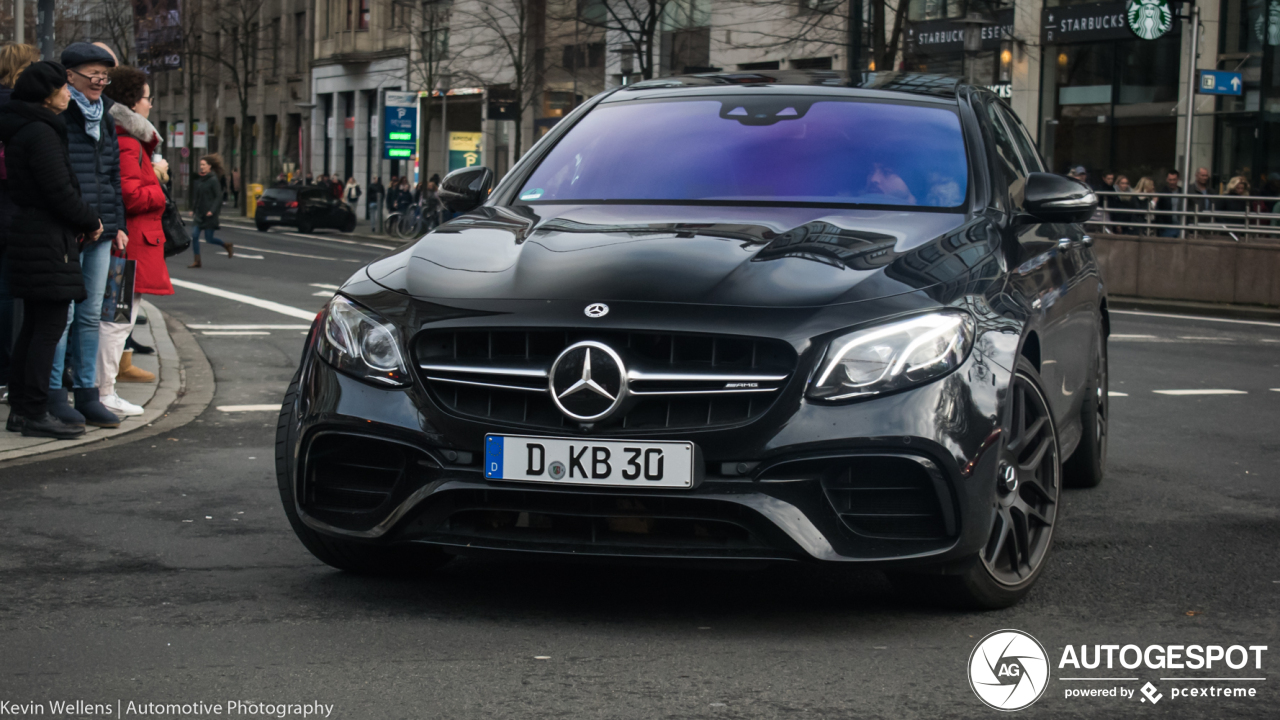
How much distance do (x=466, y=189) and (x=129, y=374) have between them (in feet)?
17.7

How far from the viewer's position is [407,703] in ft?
11.6

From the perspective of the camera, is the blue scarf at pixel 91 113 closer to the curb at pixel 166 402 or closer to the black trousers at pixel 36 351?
the black trousers at pixel 36 351

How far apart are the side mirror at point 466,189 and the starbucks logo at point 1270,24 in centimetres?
2460

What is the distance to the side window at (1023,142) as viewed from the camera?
6.37 metres

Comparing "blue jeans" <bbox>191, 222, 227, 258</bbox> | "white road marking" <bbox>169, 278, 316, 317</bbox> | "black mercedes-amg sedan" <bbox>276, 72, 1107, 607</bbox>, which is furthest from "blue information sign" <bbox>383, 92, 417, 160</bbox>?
"black mercedes-amg sedan" <bbox>276, 72, 1107, 607</bbox>

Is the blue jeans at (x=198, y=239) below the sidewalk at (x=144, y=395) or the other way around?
the other way around

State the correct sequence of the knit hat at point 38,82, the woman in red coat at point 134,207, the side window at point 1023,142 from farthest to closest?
the woman in red coat at point 134,207 < the knit hat at point 38,82 < the side window at point 1023,142

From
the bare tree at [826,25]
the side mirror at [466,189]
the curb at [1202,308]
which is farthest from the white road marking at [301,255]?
the side mirror at [466,189]

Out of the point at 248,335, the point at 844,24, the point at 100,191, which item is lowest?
the point at 248,335

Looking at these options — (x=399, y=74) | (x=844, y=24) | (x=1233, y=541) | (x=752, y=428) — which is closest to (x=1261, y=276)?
(x=844, y=24)

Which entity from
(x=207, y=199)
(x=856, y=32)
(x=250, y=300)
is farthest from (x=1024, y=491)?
(x=856, y=32)

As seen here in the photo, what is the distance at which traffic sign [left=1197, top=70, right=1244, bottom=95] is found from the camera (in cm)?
2580

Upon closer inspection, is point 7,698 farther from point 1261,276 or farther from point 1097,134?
point 1097,134

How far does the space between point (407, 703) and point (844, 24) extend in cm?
Answer: 2978
